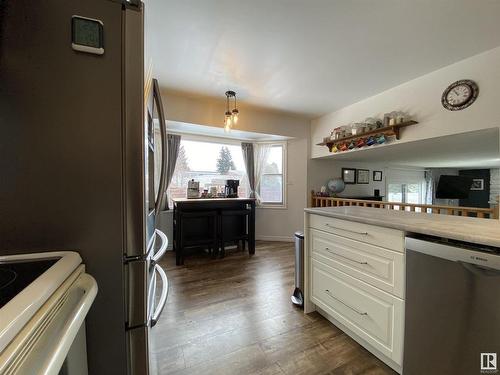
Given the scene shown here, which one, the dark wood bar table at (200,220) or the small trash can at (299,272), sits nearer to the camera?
the small trash can at (299,272)

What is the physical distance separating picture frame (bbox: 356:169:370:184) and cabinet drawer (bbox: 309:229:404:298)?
3.45 meters

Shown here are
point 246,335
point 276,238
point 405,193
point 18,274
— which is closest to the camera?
point 18,274

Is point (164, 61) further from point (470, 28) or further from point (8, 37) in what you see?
point (470, 28)

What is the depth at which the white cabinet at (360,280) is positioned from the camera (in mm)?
A: 1249

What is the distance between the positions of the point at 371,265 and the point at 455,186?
6.47 metres

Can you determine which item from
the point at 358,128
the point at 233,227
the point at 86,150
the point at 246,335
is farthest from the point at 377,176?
the point at 86,150

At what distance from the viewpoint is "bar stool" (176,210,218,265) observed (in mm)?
3049

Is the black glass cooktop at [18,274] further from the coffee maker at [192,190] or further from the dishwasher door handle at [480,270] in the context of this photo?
the coffee maker at [192,190]

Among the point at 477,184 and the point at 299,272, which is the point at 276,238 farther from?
the point at 477,184

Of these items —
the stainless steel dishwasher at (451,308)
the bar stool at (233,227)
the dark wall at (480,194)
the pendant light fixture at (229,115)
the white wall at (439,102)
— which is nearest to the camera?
the stainless steel dishwasher at (451,308)

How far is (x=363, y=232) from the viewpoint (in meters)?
1.41

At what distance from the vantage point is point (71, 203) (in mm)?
708

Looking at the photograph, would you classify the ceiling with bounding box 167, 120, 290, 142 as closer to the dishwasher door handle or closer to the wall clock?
the wall clock

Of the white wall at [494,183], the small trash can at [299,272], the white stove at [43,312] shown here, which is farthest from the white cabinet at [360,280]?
the white wall at [494,183]
